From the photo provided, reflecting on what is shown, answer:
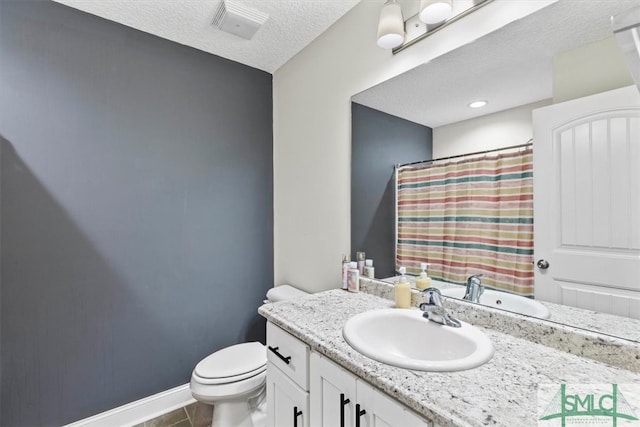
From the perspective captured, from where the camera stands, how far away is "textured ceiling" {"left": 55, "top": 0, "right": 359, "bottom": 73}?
161cm

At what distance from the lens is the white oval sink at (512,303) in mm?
999

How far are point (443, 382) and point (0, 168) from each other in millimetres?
2110

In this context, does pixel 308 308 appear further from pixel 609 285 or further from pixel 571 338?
pixel 609 285

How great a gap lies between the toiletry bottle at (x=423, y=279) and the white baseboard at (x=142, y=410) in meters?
1.65

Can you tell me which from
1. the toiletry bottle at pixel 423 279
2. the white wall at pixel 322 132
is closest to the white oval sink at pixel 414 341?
the toiletry bottle at pixel 423 279

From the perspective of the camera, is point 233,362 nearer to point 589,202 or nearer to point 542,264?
point 542,264

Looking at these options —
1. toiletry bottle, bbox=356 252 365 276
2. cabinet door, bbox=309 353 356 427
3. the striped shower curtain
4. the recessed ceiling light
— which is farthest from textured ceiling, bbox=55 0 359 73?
cabinet door, bbox=309 353 356 427

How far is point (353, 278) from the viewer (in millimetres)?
1572

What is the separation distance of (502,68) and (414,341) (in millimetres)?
1053

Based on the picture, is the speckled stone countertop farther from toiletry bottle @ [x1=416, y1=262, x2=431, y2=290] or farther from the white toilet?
the white toilet

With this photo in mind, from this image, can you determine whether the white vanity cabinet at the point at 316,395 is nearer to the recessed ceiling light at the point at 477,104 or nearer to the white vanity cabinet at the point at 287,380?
the white vanity cabinet at the point at 287,380

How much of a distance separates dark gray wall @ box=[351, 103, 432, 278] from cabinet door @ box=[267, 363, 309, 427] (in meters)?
0.68

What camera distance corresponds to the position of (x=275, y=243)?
234 centimetres

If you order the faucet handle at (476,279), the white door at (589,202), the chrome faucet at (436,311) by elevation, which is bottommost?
the chrome faucet at (436,311)
